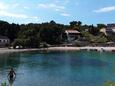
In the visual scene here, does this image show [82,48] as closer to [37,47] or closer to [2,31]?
[37,47]

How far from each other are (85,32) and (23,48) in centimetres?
4291

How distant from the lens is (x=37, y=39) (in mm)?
108562

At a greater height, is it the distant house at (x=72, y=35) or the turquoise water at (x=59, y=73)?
the distant house at (x=72, y=35)

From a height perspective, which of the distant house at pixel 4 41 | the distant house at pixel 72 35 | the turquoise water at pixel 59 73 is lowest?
the turquoise water at pixel 59 73

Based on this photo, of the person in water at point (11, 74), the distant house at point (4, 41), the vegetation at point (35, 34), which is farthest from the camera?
the distant house at point (4, 41)

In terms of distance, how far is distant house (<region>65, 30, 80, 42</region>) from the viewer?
13512 cm

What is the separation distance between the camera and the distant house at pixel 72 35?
135m

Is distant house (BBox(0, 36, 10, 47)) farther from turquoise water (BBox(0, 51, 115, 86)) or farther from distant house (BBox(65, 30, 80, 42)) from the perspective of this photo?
turquoise water (BBox(0, 51, 115, 86))

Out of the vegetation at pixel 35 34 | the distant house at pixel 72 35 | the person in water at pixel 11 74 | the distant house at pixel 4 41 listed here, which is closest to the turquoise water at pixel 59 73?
the person in water at pixel 11 74

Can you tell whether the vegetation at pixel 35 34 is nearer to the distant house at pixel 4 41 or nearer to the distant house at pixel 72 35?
the distant house at pixel 4 41

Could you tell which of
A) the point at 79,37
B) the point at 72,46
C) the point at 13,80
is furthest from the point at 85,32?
→ the point at 13,80

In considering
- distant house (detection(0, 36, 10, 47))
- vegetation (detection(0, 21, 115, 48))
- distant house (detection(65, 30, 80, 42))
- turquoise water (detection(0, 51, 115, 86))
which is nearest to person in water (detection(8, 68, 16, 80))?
turquoise water (detection(0, 51, 115, 86))

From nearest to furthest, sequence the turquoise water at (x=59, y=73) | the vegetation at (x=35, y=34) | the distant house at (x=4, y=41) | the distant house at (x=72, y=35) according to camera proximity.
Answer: the turquoise water at (x=59, y=73)
the vegetation at (x=35, y=34)
the distant house at (x=4, y=41)
the distant house at (x=72, y=35)

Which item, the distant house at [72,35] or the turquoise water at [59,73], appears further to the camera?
the distant house at [72,35]
